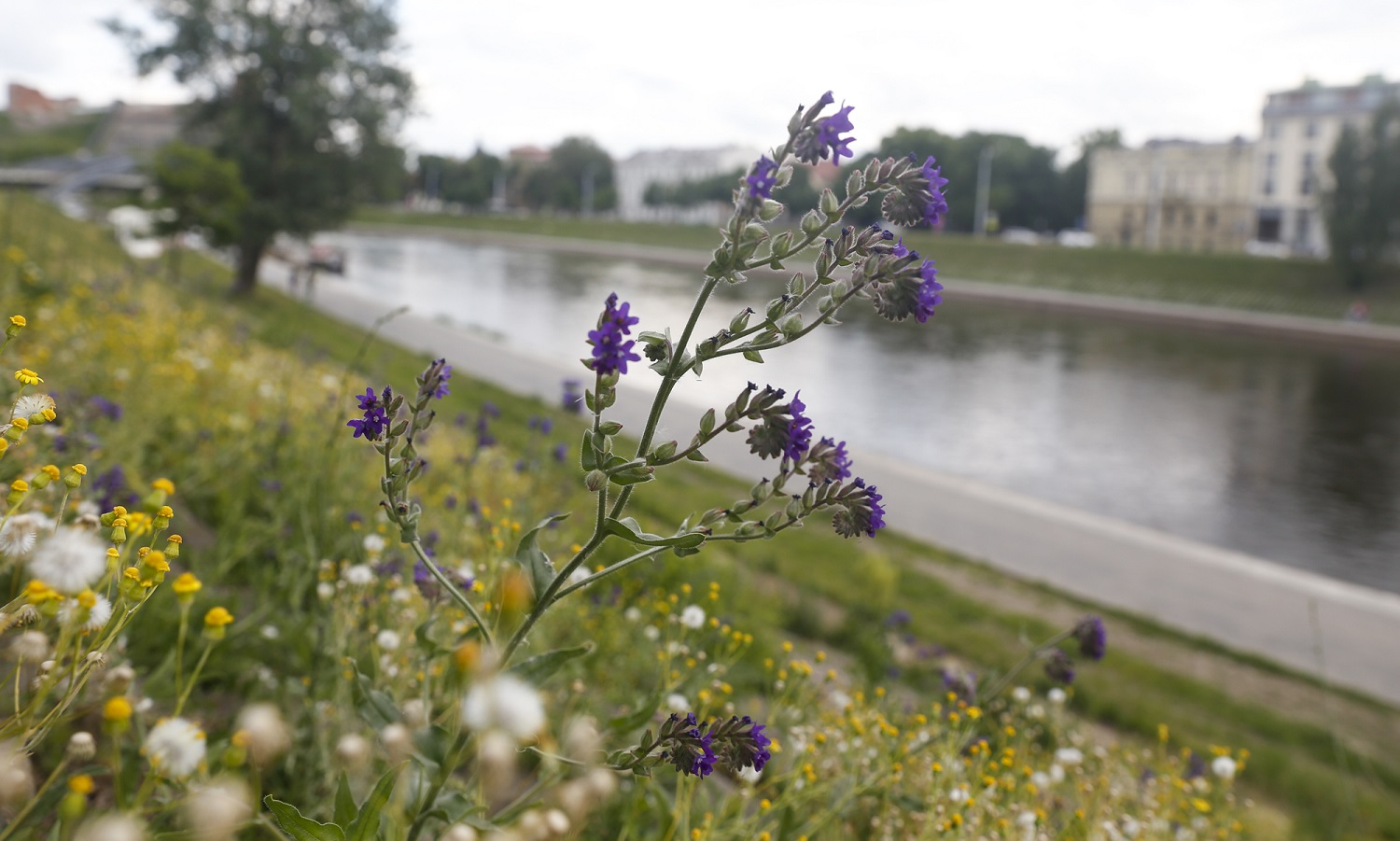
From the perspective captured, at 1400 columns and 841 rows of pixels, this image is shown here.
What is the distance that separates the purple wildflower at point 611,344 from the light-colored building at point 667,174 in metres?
104

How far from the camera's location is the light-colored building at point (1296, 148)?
2672 inches

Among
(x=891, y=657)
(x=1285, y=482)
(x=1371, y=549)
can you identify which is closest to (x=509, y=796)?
(x=891, y=657)

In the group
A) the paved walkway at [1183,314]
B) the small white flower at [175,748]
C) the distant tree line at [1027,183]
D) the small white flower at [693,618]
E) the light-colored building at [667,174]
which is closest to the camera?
the small white flower at [175,748]

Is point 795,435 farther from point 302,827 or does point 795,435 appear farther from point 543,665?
point 302,827

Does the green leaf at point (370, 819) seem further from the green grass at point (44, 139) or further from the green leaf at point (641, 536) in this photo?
the green grass at point (44, 139)

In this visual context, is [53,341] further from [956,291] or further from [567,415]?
[956,291]

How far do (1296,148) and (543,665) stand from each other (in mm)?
84839

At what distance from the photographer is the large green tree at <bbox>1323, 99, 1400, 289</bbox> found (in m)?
42.2

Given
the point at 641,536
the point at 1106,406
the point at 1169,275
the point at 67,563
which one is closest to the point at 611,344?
the point at 641,536

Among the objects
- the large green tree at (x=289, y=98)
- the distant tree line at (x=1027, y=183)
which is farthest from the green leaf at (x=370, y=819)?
the distant tree line at (x=1027, y=183)

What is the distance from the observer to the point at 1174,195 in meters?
77.2

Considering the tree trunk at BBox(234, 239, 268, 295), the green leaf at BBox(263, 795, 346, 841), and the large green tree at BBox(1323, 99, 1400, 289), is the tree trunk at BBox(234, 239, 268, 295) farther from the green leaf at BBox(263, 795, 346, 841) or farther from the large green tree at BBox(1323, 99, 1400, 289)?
the large green tree at BBox(1323, 99, 1400, 289)

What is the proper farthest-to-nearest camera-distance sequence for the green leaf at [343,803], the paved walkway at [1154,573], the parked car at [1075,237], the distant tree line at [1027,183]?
1. the distant tree line at [1027,183]
2. the parked car at [1075,237]
3. the paved walkway at [1154,573]
4. the green leaf at [343,803]

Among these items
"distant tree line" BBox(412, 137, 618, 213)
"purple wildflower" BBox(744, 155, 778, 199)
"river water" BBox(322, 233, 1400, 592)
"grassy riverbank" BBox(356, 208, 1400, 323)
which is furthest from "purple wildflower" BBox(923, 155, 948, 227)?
"distant tree line" BBox(412, 137, 618, 213)
